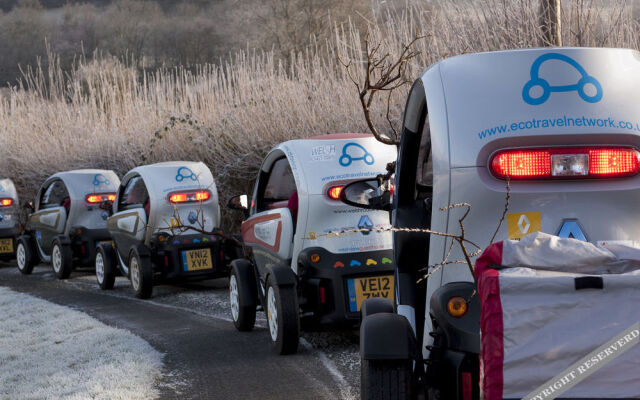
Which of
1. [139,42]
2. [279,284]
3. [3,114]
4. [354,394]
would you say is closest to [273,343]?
[279,284]

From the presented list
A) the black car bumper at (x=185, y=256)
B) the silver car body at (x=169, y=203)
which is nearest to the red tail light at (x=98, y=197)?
the silver car body at (x=169, y=203)

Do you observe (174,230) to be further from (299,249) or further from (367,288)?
(367,288)

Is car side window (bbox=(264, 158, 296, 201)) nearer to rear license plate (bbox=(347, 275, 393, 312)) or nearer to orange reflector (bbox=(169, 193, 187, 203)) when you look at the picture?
rear license plate (bbox=(347, 275, 393, 312))

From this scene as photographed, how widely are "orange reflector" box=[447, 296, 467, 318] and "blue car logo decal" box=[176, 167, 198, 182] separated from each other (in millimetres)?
10130

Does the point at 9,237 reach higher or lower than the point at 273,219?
lower

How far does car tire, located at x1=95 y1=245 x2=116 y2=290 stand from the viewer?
14383 mm

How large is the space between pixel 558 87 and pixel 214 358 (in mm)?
5021

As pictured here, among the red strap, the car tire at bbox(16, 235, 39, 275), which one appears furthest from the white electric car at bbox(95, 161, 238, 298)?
the red strap

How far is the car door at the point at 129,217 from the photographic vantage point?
1368 centimetres

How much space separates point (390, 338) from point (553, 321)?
89 cm

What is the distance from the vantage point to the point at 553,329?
9.25 feet

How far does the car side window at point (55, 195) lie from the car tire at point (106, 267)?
3310mm

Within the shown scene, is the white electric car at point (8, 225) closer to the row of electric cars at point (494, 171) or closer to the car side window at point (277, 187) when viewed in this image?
the car side window at point (277, 187)

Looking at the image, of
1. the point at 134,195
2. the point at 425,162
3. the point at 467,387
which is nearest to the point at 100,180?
the point at 134,195
